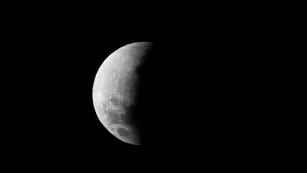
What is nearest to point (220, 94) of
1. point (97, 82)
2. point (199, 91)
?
point (199, 91)

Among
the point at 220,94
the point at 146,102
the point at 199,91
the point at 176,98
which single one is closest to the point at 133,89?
the point at 146,102

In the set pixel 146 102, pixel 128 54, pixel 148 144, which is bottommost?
pixel 148 144

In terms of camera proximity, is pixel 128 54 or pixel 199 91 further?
pixel 128 54

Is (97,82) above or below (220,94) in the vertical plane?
above

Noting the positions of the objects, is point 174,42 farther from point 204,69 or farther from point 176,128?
point 176,128

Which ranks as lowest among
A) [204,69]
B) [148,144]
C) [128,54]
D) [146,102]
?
[148,144]

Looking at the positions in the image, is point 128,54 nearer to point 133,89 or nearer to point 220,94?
point 133,89
